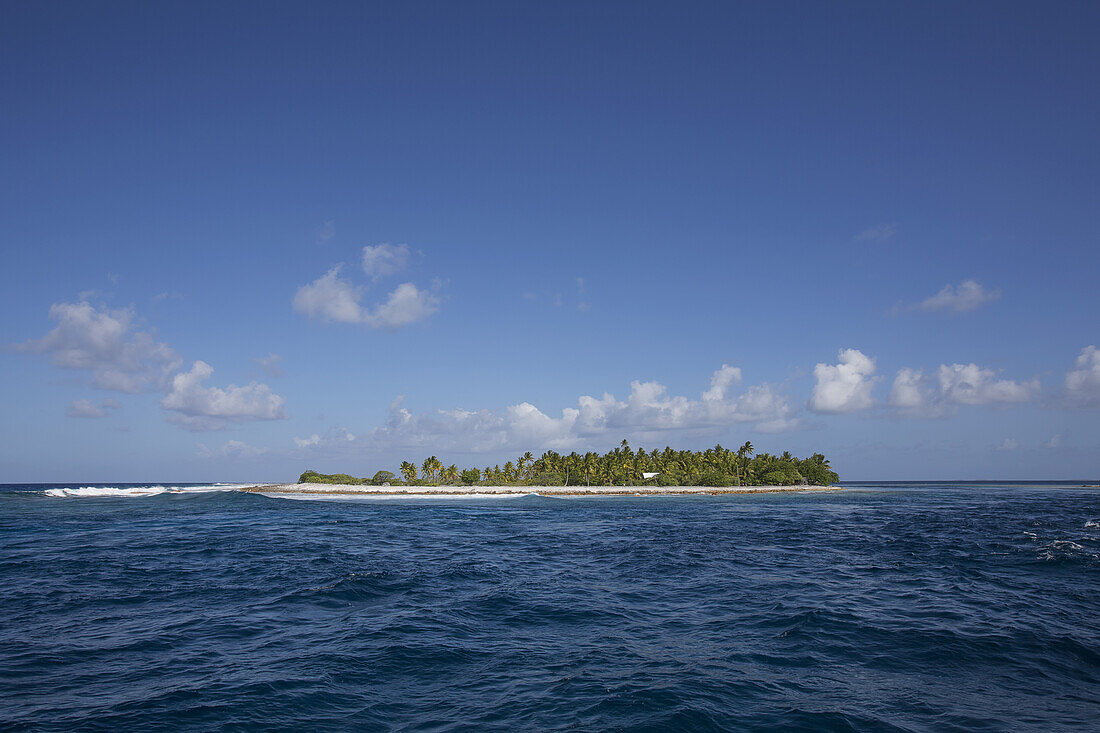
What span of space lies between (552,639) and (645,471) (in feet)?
575

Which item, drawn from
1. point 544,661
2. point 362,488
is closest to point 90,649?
point 544,661

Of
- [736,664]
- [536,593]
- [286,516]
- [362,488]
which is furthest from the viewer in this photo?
[362,488]

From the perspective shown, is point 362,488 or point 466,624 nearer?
point 466,624

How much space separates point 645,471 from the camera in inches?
7387

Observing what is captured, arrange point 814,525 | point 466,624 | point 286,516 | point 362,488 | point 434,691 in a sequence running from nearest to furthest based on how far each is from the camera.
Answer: point 434,691 < point 466,624 < point 814,525 < point 286,516 < point 362,488

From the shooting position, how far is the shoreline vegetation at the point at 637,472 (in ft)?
583

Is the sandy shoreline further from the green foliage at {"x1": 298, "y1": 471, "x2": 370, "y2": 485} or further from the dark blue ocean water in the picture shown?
the dark blue ocean water

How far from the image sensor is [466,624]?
19156 millimetres

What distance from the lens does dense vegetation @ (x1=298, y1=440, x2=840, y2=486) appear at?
180500 millimetres

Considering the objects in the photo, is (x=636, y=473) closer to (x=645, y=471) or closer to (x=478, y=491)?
(x=645, y=471)

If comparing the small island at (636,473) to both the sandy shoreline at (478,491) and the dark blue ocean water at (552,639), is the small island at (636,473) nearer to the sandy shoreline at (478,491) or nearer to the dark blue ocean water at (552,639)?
the sandy shoreline at (478,491)

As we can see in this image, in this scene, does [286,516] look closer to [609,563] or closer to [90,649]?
[609,563]

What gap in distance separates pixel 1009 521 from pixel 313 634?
65.1 metres

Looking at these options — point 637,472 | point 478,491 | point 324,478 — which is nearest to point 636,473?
point 637,472
